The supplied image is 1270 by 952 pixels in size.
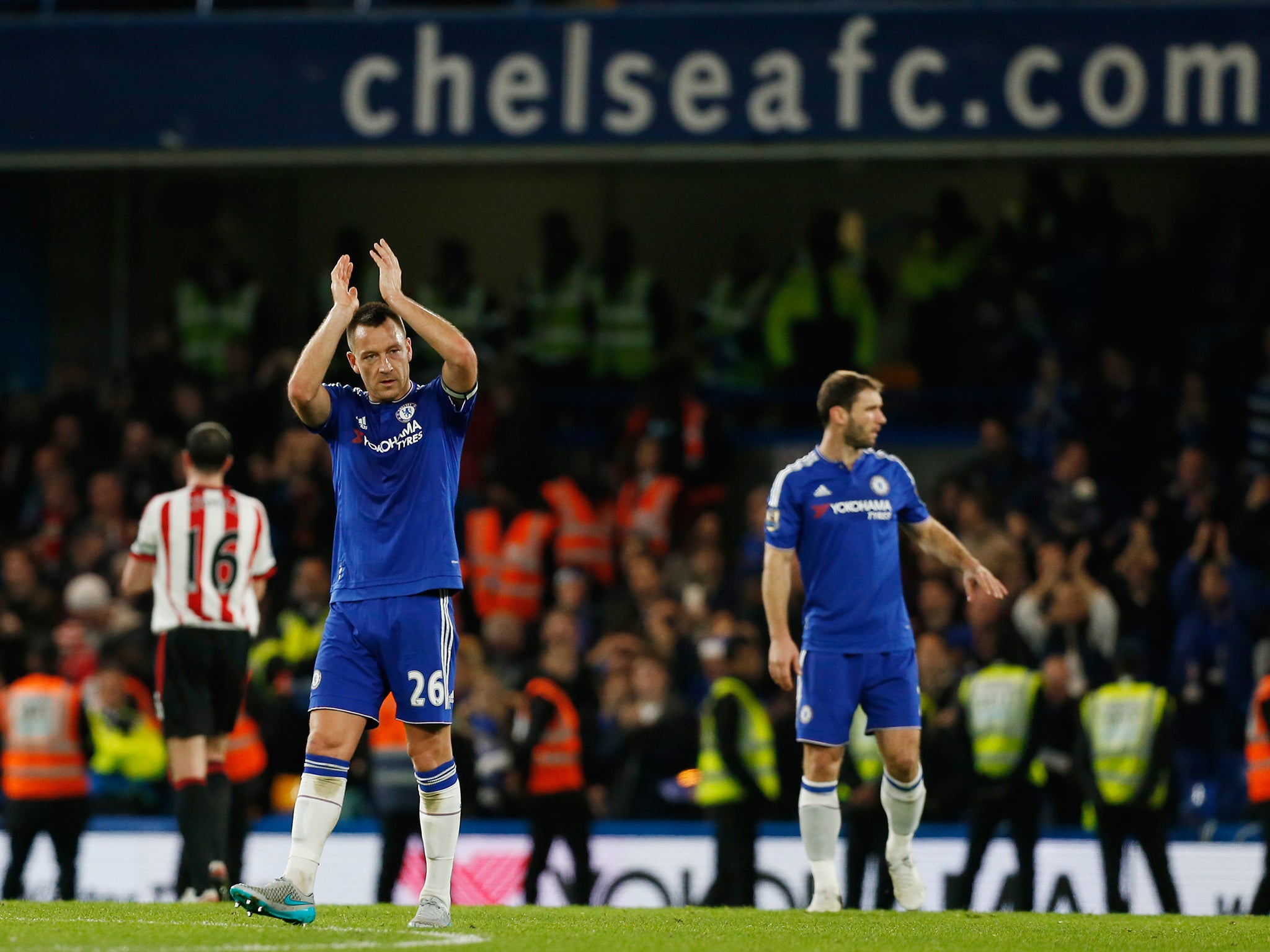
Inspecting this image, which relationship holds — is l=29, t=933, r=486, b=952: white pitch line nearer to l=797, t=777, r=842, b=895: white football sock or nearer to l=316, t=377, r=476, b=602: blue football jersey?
l=316, t=377, r=476, b=602: blue football jersey

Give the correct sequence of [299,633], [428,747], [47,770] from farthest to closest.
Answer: [299,633], [47,770], [428,747]

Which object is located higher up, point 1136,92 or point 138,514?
point 1136,92

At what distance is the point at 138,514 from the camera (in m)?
16.4

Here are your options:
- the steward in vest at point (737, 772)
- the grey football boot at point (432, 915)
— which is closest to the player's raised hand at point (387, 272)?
the grey football boot at point (432, 915)

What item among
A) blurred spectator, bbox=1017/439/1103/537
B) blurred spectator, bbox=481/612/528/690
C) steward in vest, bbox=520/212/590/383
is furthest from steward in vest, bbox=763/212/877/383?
blurred spectator, bbox=481/612/528/690

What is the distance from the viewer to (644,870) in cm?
1306

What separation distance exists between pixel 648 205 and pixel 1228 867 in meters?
9.46

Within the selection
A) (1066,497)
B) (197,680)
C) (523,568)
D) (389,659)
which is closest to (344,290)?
(389,659)

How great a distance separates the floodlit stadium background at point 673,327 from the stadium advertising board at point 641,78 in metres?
0.03

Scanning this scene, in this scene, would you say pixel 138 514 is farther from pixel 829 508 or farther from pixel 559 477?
pixel 829 508

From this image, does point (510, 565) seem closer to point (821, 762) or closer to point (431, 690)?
point (821, 762)

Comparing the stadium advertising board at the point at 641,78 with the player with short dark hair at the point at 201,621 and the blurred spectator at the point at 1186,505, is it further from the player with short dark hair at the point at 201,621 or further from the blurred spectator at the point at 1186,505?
the player with short dark hair at the point at 201,621

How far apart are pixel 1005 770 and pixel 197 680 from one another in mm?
4990

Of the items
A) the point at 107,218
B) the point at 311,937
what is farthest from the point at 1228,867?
the point at 107,218
